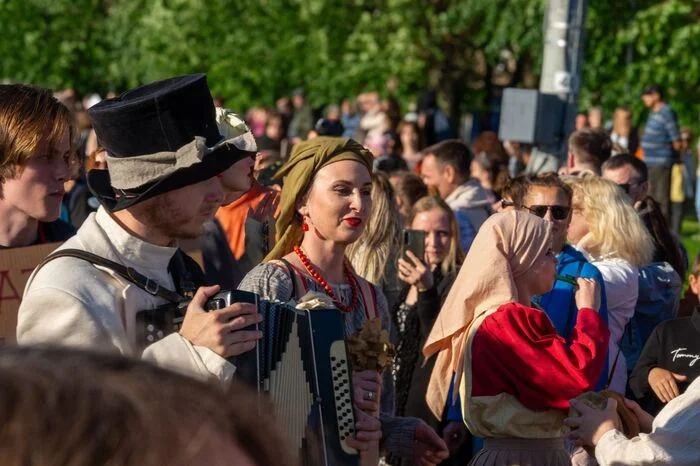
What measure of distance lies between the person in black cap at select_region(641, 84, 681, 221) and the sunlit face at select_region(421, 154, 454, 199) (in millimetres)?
9329

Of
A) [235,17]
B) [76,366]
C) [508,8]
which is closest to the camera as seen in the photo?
[76,366]

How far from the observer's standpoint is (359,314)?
4.52 m

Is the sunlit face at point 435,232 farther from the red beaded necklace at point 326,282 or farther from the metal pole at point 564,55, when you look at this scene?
the metal pole at point 564,55

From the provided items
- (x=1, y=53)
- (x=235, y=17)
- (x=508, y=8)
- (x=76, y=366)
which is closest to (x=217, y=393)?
(x=76, y=366)

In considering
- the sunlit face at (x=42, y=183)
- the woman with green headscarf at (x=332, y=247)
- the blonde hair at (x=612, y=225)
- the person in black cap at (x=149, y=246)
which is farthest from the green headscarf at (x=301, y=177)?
the blonde hair at (x=612, y=225)

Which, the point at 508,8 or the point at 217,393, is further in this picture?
the point at 508,8

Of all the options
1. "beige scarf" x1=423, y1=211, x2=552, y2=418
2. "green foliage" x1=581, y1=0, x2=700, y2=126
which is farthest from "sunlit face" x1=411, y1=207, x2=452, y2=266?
"green foliage" x1=581, y1=0, x2=700, y2=126

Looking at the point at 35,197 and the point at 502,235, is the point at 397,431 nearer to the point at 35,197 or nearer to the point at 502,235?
the point at 502,235

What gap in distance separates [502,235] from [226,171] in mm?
1572

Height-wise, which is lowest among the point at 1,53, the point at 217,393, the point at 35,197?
the point at 1,53

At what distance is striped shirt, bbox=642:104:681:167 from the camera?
18297 mm

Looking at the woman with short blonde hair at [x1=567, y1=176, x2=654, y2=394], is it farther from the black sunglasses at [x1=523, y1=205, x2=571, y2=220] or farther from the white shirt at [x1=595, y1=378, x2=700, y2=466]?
the white shirt at [x1=595, y1=378, x2=700, y2=466]

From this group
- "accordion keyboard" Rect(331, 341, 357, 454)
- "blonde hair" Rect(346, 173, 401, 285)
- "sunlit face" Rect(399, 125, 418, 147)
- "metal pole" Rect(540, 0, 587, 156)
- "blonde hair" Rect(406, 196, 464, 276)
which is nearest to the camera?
"accordion keyboard" Rect(331, 341, 357, 454)

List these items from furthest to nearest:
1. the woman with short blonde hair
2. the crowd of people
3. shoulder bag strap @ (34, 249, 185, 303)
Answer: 1. the woman with short blonde hair
2. shoulder bag strap @ (34, 249, 185, 303)
3. the crowd of people
